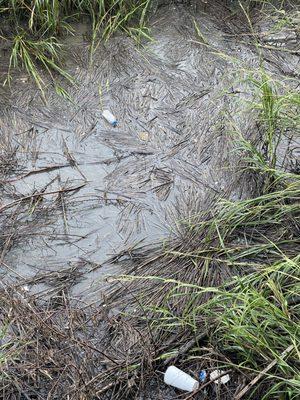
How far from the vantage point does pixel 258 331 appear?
2404mm

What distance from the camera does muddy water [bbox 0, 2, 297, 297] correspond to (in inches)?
121

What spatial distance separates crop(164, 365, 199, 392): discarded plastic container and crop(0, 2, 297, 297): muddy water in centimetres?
54

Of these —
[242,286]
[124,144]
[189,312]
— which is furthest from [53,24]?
[242,286]

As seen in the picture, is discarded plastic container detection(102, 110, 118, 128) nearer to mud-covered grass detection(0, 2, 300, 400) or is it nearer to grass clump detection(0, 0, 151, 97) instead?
→ grass clump detection(0, 0, 151, 97)

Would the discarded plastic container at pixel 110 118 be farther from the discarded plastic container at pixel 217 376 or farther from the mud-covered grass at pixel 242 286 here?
the discarded plastic container at pixel 217 376

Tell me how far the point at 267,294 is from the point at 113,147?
129 cm

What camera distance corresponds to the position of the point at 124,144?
11.5ft

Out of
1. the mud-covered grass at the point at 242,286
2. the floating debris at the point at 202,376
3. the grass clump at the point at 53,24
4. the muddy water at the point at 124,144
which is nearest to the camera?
the mud-covered grass at the point at 242,286

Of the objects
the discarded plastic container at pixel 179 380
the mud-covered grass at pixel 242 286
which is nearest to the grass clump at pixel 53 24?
the mud-covered grass at pixel 242 286

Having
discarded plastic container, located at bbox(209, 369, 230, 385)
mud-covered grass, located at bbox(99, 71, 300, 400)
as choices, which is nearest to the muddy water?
mud-covered grass, located at bbox(99, 71, 300, 400)

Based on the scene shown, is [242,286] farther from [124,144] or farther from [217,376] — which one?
[124,144]

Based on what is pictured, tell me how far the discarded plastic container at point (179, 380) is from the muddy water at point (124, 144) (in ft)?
1.78

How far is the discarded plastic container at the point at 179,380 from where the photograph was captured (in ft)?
8.20

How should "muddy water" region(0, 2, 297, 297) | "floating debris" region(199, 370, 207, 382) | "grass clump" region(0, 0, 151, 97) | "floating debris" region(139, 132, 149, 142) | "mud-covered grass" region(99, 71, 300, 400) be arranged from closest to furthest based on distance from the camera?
"mud-covered grass" region(99, 71, 300, 400), "floating debris" region(199, 370, 207, 382), "muddy water" region(0, 2, 297, 297), "floating debris" region(139, 132, 149, 142), "grass clump" region(0, 0, 151, 97)
